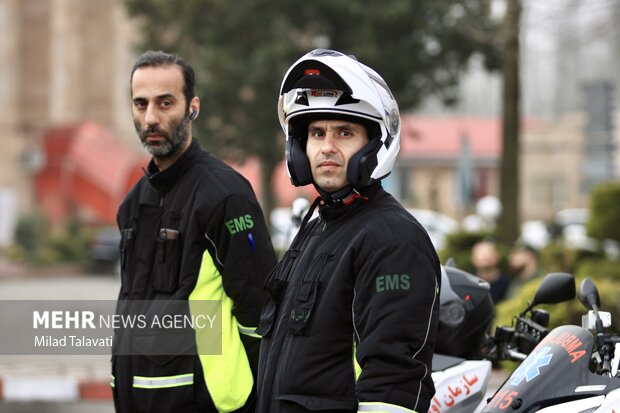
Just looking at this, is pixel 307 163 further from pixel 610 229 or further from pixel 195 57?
pixel 195 57

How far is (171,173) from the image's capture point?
14.6 ft

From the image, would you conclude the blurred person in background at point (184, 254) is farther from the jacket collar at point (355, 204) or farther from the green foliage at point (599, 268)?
the green foliage at point (599, 268)

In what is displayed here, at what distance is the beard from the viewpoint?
14.6ft

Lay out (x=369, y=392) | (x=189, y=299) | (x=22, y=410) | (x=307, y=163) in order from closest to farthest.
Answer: (x=369, y=392) → (x=307, y=163) → (x=189, y=299) → (x=22, y=410)

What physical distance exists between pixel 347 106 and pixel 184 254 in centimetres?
127

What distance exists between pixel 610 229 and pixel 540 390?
528 inches

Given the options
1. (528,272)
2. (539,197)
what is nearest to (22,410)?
(528,272)

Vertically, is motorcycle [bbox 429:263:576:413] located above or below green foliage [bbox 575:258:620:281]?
above

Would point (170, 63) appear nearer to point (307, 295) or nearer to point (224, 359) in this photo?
point (224, 359)

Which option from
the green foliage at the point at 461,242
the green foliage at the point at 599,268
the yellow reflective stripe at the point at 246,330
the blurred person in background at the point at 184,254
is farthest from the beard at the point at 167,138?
the green foliage at the point at 461,242

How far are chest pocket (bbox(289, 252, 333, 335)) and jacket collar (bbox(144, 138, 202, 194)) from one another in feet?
4.54

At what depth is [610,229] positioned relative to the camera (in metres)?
16.3

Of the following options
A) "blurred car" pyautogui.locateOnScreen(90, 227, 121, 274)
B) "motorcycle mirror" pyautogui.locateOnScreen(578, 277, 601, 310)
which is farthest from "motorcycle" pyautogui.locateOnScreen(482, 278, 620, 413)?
"blurred car" pyautogui.locateOnScreen(90, 227, 121, 274)

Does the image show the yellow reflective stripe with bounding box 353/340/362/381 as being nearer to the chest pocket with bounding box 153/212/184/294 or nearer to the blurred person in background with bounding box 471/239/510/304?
the chest pocket with bounding box 153/212/184/294
